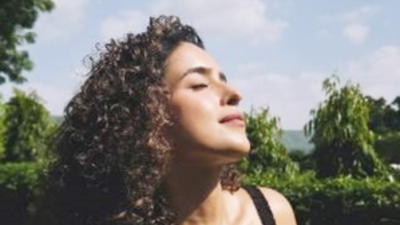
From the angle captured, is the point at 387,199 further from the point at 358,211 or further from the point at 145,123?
the point at 145,123

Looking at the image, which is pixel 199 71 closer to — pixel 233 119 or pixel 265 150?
pixel 233 119

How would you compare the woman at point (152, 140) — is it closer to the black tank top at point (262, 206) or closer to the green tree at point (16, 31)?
the black tank top at point (262, 206)

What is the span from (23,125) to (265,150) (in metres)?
10.5

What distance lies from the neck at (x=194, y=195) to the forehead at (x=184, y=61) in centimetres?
30

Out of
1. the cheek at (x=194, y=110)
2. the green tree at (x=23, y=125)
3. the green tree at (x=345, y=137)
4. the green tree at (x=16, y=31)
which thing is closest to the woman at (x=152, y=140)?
the cheek at (x=194, y=110)

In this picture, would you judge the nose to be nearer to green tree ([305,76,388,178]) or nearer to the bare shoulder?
the bare shoulder

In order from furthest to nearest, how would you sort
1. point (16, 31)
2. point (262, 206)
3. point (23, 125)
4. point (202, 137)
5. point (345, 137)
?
1. point (16, 31)
2. point (23, 125)
3. point (345, 137)
4. point (262, 206)
5. point (202, 137)

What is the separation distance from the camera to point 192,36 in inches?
113

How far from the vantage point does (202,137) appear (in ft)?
8.39

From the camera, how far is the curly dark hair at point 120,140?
106 inches

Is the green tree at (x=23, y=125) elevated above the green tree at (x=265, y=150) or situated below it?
above

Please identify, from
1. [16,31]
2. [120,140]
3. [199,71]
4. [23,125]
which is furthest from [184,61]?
[16,31]

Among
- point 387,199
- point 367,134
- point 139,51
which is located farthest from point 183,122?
point 367,134

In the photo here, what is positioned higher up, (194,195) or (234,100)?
(234,100)
